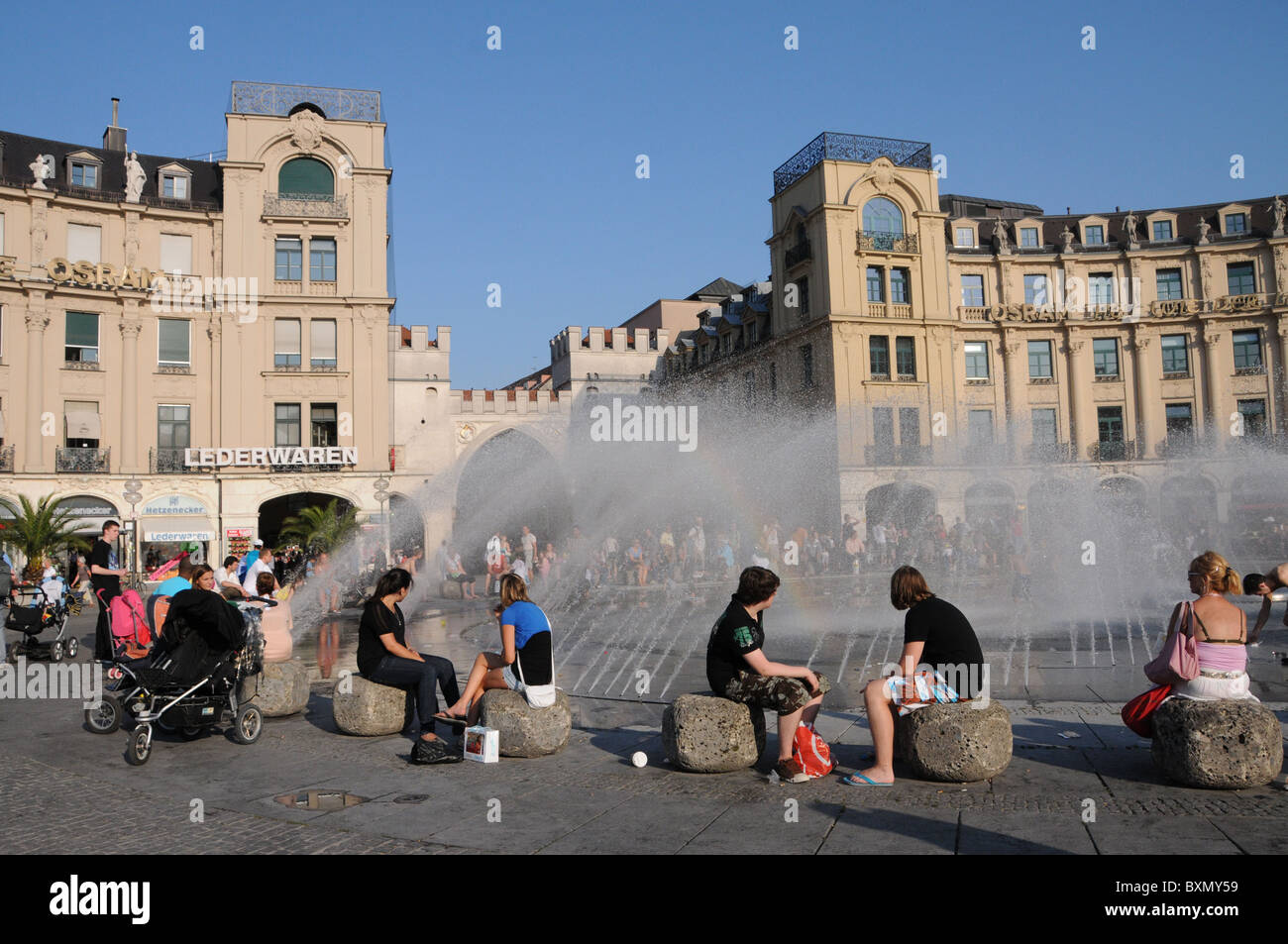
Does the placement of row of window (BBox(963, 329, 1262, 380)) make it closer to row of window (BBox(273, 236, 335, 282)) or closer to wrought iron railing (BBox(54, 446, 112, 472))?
row of window (BBox(273, 236, 335, 282))

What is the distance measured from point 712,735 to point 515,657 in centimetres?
187

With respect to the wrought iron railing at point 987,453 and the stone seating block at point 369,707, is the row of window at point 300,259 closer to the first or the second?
the wrought iron railing at point 987,453

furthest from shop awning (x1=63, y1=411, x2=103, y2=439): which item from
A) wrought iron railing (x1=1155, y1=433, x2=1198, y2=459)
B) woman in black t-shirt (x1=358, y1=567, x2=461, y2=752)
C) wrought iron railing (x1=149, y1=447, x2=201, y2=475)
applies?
wrought iron railing (x1=1155, y1=433, x2=1198, y2=459)

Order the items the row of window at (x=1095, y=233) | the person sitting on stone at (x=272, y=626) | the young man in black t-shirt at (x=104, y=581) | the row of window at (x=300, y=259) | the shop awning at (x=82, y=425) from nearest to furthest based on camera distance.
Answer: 1. the person sitting on stone at (x=272, y=626)
2. the young man in black t-shirt at (x=104, y=581)
3. the shop awning at (x=82, y=425)
4. the row of window at (x=300, y=259)
5. the row of window at (x=1095, y=233)

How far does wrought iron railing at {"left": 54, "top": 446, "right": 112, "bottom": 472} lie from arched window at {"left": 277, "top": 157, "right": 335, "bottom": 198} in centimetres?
1251

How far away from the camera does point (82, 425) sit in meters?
36.5

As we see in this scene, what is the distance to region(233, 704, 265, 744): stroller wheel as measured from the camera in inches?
346

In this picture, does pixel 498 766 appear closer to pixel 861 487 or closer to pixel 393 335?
pixel 861 487

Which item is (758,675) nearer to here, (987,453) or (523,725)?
(523,725)

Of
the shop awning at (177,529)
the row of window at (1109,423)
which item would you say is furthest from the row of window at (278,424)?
the row of window at (1109,423)

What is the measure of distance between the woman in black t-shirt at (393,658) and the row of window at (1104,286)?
42.9 meters

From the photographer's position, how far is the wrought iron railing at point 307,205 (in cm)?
3875

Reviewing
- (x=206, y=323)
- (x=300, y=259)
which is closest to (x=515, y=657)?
(x=206, y=323)

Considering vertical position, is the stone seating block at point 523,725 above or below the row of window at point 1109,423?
below
